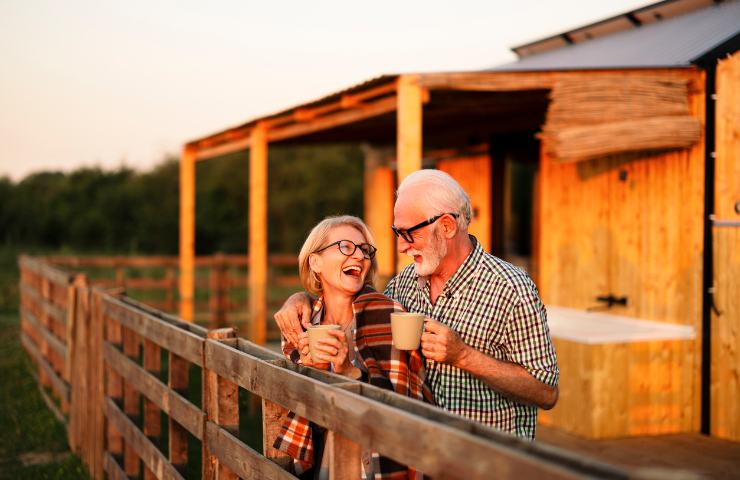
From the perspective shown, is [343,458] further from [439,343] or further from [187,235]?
[187,235]

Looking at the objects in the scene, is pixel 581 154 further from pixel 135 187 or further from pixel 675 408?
pixel 135 187

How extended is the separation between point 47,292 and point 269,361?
742 cm

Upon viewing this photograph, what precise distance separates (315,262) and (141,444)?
1989 millimetres

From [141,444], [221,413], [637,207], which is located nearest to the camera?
[221,413]

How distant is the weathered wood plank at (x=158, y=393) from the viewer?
3.78 m

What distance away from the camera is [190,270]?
1301cm

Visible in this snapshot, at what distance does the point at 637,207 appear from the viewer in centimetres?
784

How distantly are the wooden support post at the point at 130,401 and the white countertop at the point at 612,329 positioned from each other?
9.83 feet

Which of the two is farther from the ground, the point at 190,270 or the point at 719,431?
the point at 190,270

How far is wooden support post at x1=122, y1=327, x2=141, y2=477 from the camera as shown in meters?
5.13

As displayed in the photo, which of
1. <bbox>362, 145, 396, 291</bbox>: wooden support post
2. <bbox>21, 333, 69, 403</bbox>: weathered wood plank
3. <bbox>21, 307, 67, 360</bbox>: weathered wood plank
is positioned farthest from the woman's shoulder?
<bbox>362, 145, 396, 291</bbox>: wooden support post

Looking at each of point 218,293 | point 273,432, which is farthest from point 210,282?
point 273,432

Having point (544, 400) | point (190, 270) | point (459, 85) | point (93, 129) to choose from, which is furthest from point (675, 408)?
point (93, 129)

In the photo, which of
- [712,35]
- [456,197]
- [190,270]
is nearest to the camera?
[456,197]
